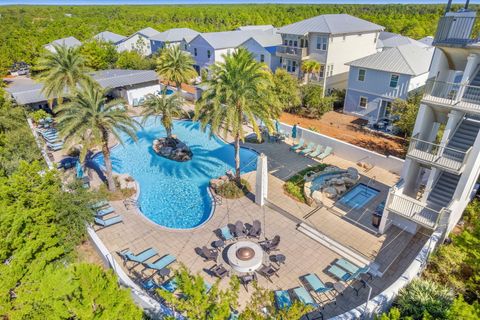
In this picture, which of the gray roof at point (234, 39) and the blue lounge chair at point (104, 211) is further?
the gray roof at point (234, 39)

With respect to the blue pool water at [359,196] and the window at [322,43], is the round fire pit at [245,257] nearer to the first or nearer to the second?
the blue pool water at [359,196]

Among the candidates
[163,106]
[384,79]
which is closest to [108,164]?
[163,106]

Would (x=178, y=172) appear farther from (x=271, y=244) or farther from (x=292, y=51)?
(x=292, y=51)

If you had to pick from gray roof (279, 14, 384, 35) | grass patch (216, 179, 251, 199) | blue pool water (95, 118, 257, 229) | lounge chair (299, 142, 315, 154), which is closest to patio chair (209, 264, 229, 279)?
blue pool water (95, 118, 257, 229)

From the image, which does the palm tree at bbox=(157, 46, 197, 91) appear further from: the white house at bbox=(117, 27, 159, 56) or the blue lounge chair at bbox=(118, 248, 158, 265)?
the white house at bbox=(117, 27, 159, 56)

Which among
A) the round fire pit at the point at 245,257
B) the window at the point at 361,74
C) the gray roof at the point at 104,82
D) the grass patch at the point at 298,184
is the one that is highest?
the window at the point at 361,74

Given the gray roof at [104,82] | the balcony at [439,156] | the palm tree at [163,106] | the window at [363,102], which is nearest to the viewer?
the balcony at [439,156]

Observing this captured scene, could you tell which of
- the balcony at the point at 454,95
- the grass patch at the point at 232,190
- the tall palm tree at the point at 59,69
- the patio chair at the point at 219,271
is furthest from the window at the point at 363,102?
the tall palm tree at the point at 59,69

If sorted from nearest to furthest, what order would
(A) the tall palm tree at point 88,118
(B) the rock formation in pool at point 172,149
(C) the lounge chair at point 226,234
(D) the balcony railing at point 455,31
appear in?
1. (D) the balcony railing at point 455,31
2. (C) the lounge chair at point 226,234
3. (A) the tall palm tree at point 88,118
4. (B) the rock formation in pool at point 172,149

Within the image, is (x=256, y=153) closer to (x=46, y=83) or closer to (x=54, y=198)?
(x=54, y=198)
